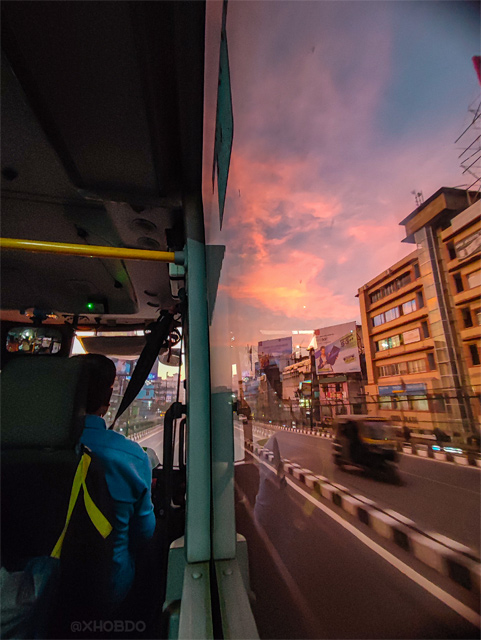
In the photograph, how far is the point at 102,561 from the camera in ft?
3.42

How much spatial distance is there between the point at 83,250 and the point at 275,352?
0.90 m

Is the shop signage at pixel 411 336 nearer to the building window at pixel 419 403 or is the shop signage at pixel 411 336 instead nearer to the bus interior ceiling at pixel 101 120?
the building window at pixel 419 403

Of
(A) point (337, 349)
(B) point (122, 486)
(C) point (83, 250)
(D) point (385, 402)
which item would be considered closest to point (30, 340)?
(C) point (83, 250)

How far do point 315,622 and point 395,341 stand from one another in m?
1.05

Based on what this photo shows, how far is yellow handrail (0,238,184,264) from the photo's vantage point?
112cm

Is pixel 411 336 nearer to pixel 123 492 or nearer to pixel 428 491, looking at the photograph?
pixel 428 491

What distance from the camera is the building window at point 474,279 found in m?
0.32

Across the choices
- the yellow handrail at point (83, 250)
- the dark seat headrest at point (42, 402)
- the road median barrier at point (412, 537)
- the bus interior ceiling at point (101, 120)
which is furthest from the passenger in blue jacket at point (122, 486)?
Result: the bus interior ceiling at point (101, 120)

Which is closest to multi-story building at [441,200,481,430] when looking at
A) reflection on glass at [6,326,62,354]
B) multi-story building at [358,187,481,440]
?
multi-story building at [358,187,481,440]

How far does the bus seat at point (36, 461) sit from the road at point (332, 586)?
30.0 inches

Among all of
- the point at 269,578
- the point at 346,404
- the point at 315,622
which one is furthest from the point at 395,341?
the point at 269,578

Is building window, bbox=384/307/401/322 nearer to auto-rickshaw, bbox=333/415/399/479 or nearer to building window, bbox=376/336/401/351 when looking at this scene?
building window, bbox=376/336/401/351

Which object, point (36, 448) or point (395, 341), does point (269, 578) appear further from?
point (395, 341)

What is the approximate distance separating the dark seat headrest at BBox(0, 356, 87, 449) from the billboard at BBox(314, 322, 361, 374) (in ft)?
3.07
